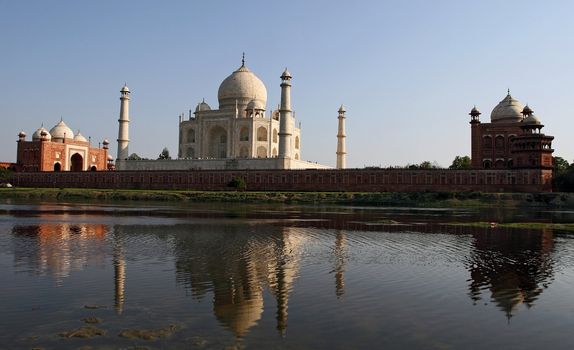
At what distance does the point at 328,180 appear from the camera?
57000 mm

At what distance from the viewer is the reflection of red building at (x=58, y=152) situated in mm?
74500

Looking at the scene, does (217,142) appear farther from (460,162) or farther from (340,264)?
(340,264)

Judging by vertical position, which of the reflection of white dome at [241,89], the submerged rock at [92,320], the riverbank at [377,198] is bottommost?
the submerged rock at [92,320]

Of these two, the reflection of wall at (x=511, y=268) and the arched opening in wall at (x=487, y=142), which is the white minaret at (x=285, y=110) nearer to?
the arched opening in wall at (x=487, y=142)

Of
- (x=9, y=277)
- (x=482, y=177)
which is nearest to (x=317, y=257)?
(x=9, y=277)

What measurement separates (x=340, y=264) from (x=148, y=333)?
700cm

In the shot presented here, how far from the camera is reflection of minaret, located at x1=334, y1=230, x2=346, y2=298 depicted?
1085cm

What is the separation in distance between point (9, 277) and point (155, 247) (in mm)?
5260

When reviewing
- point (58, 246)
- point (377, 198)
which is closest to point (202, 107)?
point (377, 198)

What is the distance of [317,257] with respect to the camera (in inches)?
588

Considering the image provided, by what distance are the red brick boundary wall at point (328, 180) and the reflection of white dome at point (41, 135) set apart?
8.24 meters

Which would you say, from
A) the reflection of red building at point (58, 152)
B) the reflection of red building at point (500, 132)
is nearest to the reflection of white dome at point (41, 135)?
the reflection of red building at point (58, 152)

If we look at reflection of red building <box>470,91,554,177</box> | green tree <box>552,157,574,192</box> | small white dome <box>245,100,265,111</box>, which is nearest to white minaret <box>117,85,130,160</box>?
small white dome <box>245,100,265,111</box>

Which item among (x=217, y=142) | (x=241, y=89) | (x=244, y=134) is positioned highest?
(x=241, y=89)
